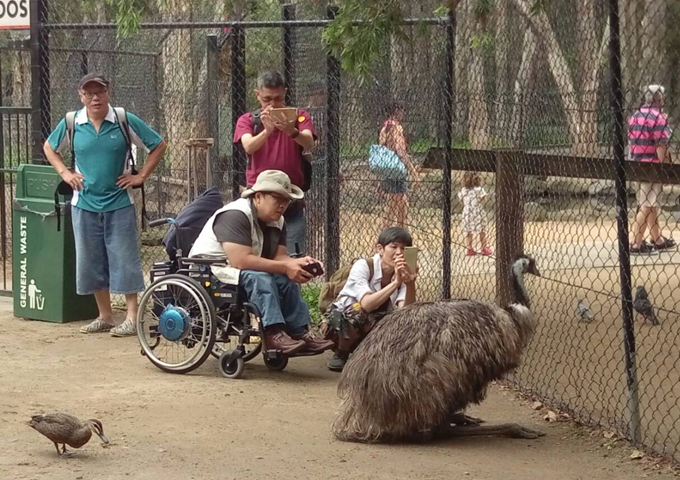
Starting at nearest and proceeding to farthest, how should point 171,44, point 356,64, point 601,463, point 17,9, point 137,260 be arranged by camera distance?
point 601,463
point 356,64
point 137,260
point 17,9
point 171,44

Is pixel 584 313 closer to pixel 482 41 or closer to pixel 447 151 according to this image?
pixel 447 151

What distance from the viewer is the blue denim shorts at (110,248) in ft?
28.3

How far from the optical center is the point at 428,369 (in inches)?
221

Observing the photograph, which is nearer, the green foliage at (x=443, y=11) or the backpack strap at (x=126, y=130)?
the green foliage at (x=443, y=11)

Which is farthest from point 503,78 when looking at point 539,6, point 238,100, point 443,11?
point 539,6

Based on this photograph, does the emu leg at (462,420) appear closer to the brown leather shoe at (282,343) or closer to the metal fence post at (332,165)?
the brown leather shoe at (282,343)

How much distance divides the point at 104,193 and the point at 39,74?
6.28 feet

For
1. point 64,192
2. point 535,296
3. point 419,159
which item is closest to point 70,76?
point 64,192

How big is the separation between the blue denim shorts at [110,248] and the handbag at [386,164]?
1885 millimetres

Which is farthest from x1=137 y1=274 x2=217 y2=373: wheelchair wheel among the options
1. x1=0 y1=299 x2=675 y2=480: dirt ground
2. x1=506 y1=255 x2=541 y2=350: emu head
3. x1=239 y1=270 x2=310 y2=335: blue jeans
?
x1=506 y1=255 x2=541 y2=350: emu head

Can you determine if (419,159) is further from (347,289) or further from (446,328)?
(446,328)

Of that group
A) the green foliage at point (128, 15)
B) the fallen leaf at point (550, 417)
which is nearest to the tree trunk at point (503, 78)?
the fallen leaf at point (550, 417)

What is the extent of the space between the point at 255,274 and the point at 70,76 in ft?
18.2

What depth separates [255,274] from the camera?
710 cm
